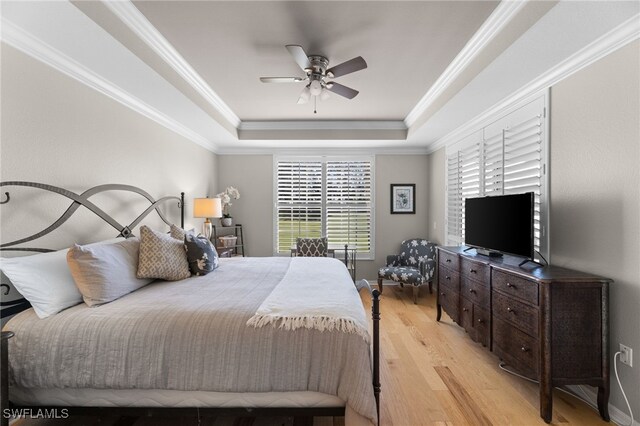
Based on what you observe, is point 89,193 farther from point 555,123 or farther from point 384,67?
point 555,123

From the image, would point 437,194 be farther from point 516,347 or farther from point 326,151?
point 516,347

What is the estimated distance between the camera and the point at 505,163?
330 centimetres

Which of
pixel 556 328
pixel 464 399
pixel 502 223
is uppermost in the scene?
pixel 502 223

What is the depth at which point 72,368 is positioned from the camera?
5.64 ft

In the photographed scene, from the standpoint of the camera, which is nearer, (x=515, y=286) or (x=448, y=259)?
(x=515, y=286)

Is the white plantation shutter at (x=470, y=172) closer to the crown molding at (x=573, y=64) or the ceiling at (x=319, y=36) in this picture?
the crown molding at (x=573, y=64)

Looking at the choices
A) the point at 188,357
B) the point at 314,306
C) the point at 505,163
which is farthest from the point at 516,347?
the point at 188,357

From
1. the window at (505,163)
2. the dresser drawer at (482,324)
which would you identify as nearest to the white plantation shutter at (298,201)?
the window at (505,163)

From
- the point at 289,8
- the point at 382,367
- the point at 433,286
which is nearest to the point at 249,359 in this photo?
the point at 382,367

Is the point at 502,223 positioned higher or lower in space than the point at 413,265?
higher

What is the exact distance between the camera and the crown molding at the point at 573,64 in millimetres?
1948

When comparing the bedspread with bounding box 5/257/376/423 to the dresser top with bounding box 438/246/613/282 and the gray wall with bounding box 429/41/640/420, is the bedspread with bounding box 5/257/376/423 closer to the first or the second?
the dresser top with bounding box 438/246/613/282

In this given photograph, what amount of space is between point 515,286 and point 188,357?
90.3 inches

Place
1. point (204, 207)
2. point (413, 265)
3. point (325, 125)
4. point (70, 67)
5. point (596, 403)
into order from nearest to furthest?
1. point (596, 403)
2. point (70, 67)
3. point (204, 207)
4. point (325, 125)
5. point (413, 265)
